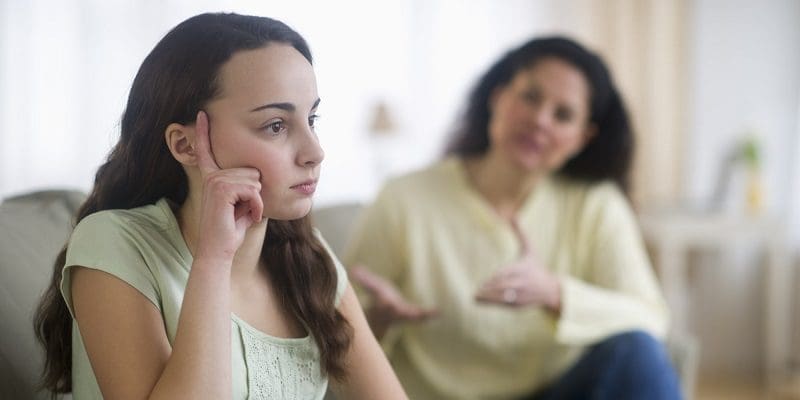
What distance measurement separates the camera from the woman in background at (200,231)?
735 mm

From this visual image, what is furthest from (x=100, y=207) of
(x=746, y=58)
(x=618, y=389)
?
Result: (x=746, y=58)

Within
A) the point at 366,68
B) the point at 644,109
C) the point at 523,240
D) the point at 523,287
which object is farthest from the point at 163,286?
the point at 644,109

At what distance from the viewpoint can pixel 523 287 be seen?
1582 mm

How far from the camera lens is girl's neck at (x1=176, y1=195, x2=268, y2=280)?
2.64 ft

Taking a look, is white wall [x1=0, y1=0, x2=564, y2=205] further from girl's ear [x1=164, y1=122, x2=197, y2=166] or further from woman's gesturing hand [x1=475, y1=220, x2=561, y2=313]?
girl's ear [x1=164, y1=122, x2=197, y2=166]

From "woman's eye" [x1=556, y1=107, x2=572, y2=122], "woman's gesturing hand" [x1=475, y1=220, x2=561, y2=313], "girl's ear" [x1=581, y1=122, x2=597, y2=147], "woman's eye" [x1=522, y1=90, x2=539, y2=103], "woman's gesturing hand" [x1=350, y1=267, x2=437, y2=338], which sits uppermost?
"woman's eye" [x1=522, y1=90, x2=539, y2=103]

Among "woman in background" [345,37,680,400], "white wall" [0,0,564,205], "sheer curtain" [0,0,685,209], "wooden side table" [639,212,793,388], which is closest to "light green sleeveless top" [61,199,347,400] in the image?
"woman in background" [345,37,680,400]

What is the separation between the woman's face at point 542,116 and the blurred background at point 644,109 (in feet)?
4.94

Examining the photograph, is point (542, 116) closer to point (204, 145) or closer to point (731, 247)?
point (204, 145)

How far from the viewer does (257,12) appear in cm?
79

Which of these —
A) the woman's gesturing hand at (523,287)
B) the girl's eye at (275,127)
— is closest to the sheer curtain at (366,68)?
the woman's gesturing hand at (523,287)

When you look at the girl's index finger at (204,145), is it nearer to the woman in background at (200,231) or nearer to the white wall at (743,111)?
the woman in background at (200,231)

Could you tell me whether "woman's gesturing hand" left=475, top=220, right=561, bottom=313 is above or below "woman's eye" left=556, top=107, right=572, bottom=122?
below

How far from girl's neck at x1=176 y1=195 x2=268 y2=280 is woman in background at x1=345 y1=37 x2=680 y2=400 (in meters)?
0.84
